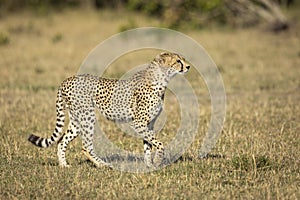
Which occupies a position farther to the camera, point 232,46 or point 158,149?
point 232,46

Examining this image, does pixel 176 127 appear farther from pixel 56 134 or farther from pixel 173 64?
pixel 56 134

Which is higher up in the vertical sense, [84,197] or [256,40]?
[256,40]

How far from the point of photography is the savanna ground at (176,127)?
6.44 meters

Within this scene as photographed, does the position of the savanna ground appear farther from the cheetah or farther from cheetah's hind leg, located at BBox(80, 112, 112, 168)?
the cheetah

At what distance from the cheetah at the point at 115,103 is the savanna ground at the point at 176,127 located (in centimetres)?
32

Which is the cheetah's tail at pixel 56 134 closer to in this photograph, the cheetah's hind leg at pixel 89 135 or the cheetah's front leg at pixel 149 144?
the cheetah's hind leg at pixel 89 135

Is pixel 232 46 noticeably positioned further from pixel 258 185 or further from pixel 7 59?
pixel 258 185

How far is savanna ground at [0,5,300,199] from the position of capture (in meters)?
6.44

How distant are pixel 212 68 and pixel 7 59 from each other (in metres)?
5.67

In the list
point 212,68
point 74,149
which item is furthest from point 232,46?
point 74,149

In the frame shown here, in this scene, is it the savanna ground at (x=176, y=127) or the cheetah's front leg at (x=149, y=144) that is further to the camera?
the cheetah's front leg at (x=149, y=144)

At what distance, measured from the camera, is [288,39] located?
69.3ft

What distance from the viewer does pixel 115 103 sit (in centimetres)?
777

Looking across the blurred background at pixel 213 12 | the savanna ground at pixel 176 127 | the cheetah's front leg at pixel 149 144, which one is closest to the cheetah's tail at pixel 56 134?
the savanna ground at pixel 176 127
